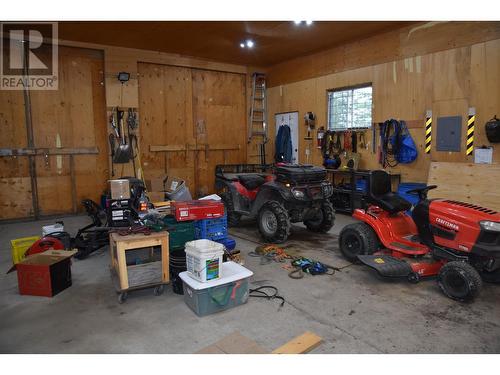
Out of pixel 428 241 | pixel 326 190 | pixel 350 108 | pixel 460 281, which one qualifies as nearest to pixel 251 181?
pixel 326 190

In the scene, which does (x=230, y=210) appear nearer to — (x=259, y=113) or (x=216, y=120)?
(x=216, y=120)

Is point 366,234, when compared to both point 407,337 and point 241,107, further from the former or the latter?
point 241,107

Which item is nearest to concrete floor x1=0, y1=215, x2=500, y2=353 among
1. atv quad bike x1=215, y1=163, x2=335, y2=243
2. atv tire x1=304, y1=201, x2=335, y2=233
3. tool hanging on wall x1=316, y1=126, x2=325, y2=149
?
atv quad bike x1=215, y1=163, x2=335, y2=243

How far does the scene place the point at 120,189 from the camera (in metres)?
3.98

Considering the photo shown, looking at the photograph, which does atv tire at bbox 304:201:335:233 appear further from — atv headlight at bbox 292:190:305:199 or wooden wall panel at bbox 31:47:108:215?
wooden wall panel at bbox 31:47:108:215

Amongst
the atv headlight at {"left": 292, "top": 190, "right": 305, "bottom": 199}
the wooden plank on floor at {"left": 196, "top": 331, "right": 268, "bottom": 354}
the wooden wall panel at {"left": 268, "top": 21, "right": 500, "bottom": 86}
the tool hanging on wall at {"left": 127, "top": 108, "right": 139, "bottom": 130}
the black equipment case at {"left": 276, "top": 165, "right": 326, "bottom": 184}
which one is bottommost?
the wooden plank on floor at {"left": 196, "top": 331, "right": 268, "bottom": 354}

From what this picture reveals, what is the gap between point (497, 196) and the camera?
493 centimetres

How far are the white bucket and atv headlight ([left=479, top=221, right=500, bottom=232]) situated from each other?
2.19 m

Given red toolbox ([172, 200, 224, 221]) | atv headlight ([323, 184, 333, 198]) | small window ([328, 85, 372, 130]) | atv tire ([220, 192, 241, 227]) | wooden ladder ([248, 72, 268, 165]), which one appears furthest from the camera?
wooden ladder ([248, 72, 268, 165])

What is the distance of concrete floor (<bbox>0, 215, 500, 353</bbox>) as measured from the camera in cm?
246

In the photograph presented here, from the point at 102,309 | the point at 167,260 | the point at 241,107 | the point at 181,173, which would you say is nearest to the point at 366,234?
the point at 167,260

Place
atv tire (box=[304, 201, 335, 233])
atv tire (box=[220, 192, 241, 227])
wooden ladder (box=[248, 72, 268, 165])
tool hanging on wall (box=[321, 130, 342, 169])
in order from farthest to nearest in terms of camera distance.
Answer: wooden ladder (box=[248, 72, 268, 165])
tool hanging on wall (box=[321, 130, 342, 169])
atv tire (box=[220, 192, 241, 227])
atv tire (box=[304, 201, 335, 233])

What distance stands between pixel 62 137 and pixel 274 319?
229 inches

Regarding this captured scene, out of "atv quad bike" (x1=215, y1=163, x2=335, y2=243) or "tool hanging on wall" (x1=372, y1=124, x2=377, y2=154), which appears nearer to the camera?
"atv quad bike" (x1=215, y1=163, x2=335, y2=243)
